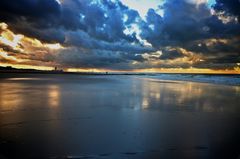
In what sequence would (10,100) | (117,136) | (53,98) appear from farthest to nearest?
(53,98) < (10,100) < (117,136)

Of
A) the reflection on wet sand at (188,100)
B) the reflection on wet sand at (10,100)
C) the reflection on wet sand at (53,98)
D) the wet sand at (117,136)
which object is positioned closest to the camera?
the wet sand at (117,136)

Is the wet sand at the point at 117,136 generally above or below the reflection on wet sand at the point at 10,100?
below

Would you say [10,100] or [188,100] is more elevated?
[10,100]

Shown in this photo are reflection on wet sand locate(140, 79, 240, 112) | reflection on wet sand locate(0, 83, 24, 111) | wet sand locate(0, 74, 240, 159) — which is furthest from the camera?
reflection on wet sand locate(140, 79, 240, 112)

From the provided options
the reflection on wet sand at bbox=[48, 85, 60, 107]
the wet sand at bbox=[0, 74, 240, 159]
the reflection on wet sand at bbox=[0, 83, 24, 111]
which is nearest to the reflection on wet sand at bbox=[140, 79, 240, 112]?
the wet sand at bbox=[0, 74, 240, 159]

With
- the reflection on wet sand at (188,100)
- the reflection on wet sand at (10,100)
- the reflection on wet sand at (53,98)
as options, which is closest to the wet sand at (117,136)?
the reflection on wet sand at (10,100)

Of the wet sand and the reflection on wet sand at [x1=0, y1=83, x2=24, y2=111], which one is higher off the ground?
the reflection on wet sand at [x1=0, y1=83, x2=24, y2=111]

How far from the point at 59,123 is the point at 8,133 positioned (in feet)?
5.33

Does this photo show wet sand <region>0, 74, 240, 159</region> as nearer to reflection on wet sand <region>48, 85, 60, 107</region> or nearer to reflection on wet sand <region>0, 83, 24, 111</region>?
reflection on wet sand <region>0, 83, 24, 111</region>

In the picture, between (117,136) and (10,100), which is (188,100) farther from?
(10,100)

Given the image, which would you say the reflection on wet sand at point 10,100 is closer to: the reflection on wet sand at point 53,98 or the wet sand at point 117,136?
the wet sand at point 117,136

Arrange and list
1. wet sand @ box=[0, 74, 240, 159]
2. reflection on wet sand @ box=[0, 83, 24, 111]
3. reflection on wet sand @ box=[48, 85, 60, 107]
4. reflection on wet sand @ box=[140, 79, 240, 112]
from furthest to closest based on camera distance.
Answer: reflection on wet sand @ box=[48, 85, 60, 107] < reflection on wet sand @ box=[140, 79, 240, 112] < reflection on wet sand @ box=[0, 83, 24, 111] < wet sand @ box=[0, 74, 240, 159]

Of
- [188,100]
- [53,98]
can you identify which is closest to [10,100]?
[53,98]

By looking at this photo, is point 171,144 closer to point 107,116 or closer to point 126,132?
point 126,132
